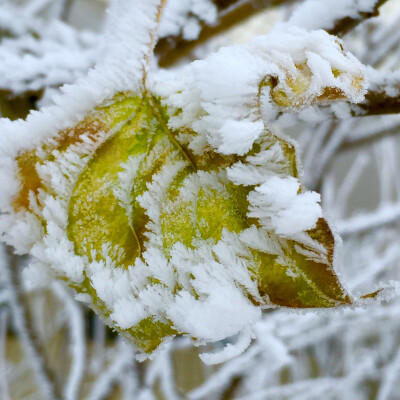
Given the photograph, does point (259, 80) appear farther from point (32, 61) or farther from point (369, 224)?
point (369, 224)

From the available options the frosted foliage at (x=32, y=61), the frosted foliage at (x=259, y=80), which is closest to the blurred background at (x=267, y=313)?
the frosted foliage at (x=32, y=61)

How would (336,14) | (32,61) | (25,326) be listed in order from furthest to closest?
(25,326) < (32,61) < (336,14)

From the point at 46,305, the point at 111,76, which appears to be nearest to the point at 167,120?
the point at 111,76

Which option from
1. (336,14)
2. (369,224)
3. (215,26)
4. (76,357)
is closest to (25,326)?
(76,357)

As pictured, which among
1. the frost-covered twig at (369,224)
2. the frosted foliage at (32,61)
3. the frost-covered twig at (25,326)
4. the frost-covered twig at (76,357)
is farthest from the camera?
the frost-covered twig at (369,224)

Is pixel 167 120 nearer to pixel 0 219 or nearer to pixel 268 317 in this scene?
pixel 0 219

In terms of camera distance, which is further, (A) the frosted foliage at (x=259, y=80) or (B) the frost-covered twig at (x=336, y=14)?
(B) the frost-covered twig at (x=336, y=14)

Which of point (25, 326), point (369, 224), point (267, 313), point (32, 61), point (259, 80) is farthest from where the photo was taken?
point (369, 224)

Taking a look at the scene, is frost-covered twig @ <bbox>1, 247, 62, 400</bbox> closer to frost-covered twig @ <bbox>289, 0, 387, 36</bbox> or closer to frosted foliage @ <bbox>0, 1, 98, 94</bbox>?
frosted foliage @ <bbox>0, 1, 98, 94</bbox>

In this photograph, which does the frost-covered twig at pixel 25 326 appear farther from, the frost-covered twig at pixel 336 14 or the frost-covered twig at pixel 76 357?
the frost-covered twig at pixel 336 14
